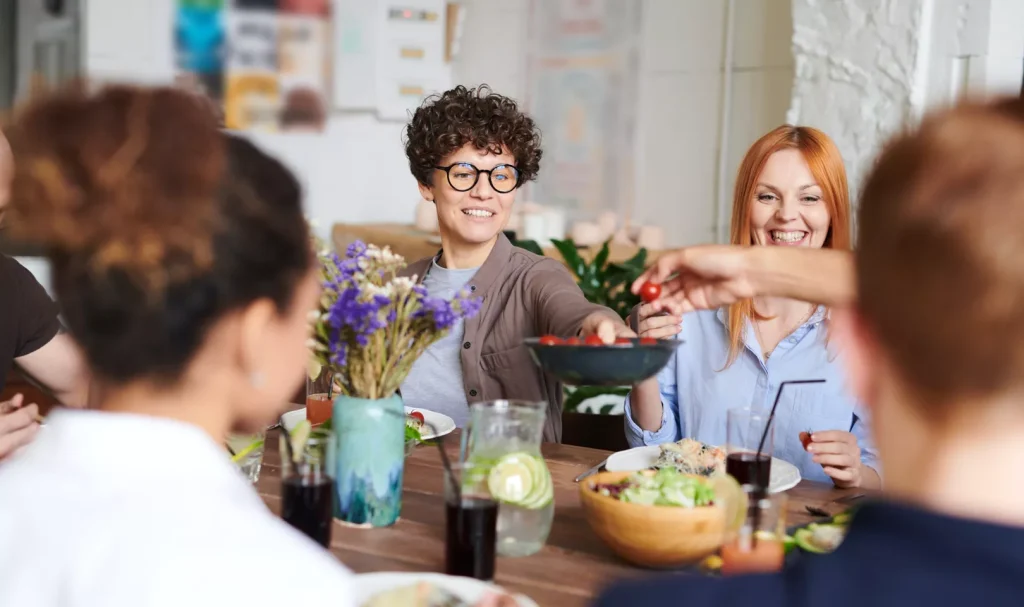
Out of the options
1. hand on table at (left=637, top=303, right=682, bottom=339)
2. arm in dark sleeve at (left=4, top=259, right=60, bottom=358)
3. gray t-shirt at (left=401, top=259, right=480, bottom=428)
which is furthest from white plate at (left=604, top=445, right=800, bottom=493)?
arm in dark sleeve at (left=4, top=259, right=60, bottom=358)

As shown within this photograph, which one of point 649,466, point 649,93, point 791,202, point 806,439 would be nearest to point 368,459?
point 649,466

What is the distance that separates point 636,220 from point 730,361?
2.99 m

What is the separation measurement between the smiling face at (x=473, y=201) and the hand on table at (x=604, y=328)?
56 cm

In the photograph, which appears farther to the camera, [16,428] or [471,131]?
[471,131]

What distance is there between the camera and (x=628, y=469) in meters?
1.78

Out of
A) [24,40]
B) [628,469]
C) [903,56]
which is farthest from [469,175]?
[24,40]

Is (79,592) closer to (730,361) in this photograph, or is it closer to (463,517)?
(463,517)

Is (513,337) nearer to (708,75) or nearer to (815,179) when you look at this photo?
(815,179)

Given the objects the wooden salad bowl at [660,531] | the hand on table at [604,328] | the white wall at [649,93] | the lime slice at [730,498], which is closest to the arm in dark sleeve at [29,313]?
the hand on table at [604,328]

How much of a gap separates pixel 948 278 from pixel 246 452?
1293 mm

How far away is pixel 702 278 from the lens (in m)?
1.77

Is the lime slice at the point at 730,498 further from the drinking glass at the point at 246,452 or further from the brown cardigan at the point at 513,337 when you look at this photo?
the brown cardigan at the point at 513,337

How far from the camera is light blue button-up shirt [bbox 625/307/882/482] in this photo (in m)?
2.18

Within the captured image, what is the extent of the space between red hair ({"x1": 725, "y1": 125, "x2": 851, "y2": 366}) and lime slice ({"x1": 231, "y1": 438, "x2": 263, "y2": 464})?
1.09 metres
